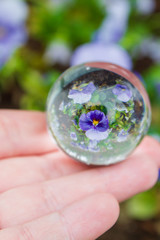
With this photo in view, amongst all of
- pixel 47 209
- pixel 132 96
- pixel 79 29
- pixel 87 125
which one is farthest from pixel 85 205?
pixel 79 29

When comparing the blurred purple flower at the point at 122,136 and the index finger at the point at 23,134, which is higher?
the blurred purple flower at the point at 122,136

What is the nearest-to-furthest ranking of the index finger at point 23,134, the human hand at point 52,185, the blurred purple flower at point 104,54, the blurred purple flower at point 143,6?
the human hand at point 52,185, the index finger at point 23,134, the blurred purple flower at point 104,54, the blurred purple flower at point 143,6

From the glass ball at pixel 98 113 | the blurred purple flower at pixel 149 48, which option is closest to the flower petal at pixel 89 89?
the glass ball at pixel 98 113

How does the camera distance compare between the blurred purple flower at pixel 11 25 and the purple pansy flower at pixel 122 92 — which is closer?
the purple pansy flower at pixel 122 92

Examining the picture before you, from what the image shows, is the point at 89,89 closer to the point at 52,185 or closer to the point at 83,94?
the point at 83,94

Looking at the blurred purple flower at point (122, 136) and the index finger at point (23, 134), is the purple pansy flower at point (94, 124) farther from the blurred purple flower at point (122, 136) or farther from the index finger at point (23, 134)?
the index finger at point (23, 134)

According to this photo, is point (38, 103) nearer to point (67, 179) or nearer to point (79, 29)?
point (79, 29)

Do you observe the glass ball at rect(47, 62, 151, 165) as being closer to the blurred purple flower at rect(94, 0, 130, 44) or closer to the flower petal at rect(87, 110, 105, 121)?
the flower petal at rect(87, 110, 105, 121)
